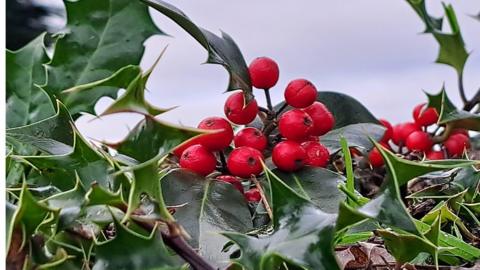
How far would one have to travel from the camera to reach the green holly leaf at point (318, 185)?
14.1 inches

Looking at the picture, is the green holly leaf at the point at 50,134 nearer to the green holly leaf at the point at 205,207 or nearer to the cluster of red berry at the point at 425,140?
the green holly leaf at the point at 205,207

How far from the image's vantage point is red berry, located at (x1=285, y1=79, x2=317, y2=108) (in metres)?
0.41

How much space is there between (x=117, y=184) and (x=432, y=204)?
0.20 metres

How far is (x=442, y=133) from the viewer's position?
53cm

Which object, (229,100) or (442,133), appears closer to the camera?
(229,100)

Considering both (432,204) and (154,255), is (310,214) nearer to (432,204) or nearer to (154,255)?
(154,255)

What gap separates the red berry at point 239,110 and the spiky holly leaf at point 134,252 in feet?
0.56

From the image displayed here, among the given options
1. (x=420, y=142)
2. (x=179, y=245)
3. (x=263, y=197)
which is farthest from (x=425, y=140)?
(x=179, y=245)

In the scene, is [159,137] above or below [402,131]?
above

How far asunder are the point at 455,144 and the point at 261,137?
6.9 inches

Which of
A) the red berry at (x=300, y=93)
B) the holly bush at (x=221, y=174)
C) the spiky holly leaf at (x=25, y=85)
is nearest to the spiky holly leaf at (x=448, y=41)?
the holly bush at (x=221, y=174)

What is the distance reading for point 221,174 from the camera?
0.40 metres

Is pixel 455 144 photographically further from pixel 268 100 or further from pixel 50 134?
pixel 50 134

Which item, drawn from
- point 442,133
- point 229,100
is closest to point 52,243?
point 229,100
